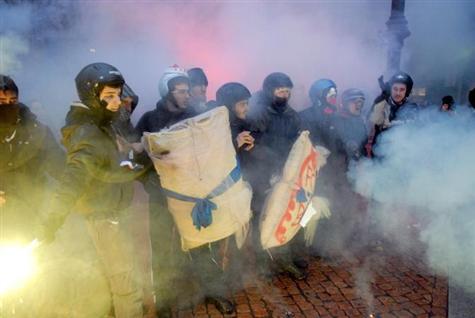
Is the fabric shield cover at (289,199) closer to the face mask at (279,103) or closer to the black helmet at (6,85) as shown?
the face mask at (279,103)

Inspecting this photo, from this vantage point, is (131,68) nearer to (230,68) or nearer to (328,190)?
(230,68)

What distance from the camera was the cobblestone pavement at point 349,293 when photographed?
330 cm

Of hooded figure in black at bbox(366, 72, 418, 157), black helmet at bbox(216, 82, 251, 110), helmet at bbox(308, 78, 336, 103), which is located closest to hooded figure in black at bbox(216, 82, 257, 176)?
black helmet at bbox(216, 82, 251, 110)

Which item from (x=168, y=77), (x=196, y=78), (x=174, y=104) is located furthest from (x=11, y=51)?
(x=174, y=104)

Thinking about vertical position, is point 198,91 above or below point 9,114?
above

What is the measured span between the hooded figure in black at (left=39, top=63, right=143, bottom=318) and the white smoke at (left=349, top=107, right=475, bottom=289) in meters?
2.67

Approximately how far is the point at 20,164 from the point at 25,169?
2.8 inches

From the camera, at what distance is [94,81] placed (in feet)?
8.52

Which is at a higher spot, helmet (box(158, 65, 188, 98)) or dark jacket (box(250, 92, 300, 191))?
helmet (box(158, 65, 188, 98))

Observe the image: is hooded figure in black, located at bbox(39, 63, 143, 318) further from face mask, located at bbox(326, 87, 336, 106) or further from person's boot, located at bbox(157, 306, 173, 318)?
face mask, located at bbox(326, 87, 336, 106)

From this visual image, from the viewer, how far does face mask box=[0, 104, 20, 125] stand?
301 centimetres

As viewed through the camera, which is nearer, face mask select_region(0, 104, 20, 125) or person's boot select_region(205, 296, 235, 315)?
face mask select_region(0, 104, 20, 125)

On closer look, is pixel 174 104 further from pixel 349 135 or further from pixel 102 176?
pixel 349 135

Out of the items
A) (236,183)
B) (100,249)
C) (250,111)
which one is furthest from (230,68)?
(100,249)
